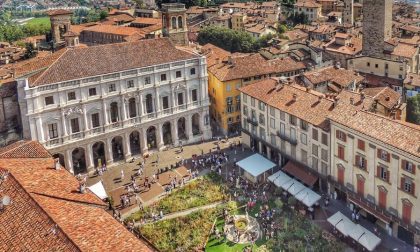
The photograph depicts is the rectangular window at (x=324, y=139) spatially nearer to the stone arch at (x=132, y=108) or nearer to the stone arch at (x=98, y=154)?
the stone arch at (x=132, y=108)

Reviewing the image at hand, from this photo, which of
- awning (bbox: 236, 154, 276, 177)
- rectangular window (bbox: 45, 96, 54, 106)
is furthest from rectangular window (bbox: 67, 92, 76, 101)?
awning (bbox: 236, 154, 276, 177)

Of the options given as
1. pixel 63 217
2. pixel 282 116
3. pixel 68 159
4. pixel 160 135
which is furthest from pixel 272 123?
pixel 63 217

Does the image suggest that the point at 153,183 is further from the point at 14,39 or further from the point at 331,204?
the point at 14,39

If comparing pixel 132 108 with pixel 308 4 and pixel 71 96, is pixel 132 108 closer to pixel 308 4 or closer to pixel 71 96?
pixel 71 96

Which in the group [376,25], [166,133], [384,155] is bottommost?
[166,133]

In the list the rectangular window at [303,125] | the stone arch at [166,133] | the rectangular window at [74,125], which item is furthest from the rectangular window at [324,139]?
the rectangular window at [74,125]

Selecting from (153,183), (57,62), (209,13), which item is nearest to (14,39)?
(209,13)
